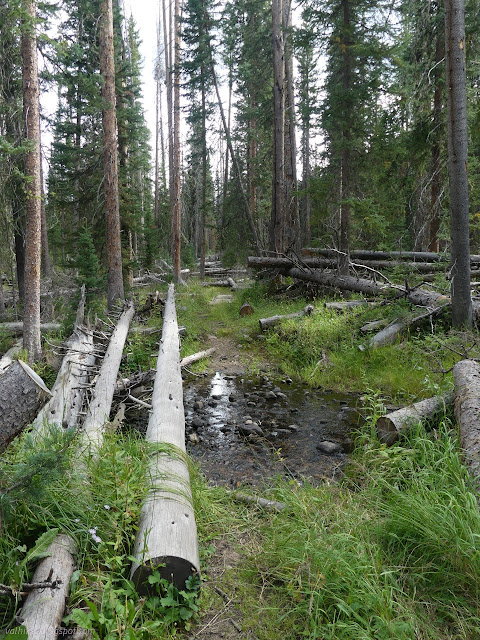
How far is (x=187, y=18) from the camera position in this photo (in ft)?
62.2

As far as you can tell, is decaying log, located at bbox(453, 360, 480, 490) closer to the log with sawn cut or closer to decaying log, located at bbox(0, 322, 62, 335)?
the log with sawn cut

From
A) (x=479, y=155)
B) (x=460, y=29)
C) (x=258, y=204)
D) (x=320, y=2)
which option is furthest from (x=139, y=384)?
(x=258, y=204)

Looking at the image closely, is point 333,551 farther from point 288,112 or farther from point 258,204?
point 258,204

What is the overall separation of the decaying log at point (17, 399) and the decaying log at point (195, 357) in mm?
5601

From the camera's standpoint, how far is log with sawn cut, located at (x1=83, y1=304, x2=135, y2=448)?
3964 mm

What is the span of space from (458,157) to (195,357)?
20.5 ft

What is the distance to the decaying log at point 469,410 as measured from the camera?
10.5 ft

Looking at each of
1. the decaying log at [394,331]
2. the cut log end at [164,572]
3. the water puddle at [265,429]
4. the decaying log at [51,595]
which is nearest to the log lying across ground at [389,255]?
the decaying log at [394,331]

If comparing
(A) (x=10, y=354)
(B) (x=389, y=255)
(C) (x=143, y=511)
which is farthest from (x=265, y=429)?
(B) (x=389, y=255)

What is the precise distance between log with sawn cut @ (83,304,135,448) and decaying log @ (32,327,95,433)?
0.73 feet

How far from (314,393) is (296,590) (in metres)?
5.04

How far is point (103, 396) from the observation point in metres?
5.29

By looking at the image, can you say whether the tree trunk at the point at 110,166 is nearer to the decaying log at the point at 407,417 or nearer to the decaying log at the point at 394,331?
the decaying log at the point at 394,331

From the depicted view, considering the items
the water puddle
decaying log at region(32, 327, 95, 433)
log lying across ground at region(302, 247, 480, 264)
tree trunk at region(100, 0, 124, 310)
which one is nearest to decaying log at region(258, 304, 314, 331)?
log lying across ground at region(302, 247, 480, 264)
